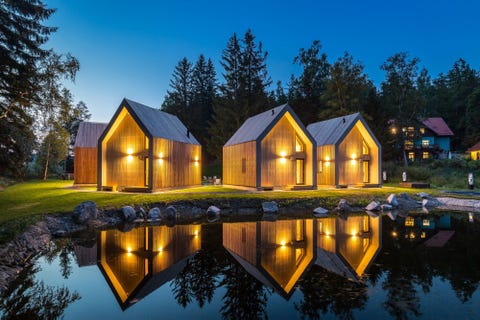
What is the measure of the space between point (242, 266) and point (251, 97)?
35633mm

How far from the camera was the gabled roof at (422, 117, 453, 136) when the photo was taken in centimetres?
4647

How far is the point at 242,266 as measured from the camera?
7414 mm

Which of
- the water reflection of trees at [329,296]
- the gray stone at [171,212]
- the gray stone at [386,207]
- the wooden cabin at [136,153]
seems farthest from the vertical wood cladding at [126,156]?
the water reflection of trees at [329,296]

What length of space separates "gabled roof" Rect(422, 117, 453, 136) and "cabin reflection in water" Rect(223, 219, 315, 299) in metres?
44.2

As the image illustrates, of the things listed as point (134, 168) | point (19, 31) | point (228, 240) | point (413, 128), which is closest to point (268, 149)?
point (134, 168)

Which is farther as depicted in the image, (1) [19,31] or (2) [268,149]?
(2) [268,149]

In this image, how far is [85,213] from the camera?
11.7 metres

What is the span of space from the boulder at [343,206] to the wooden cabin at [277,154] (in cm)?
439

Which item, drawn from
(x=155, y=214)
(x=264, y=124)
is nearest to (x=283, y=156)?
(x=264, y=124)

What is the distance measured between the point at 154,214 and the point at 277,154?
1004 cm

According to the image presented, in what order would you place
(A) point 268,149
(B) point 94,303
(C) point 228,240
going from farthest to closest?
(A) point 268,149, (C) point 228,240, (B) point 94,303

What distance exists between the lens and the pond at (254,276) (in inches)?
205

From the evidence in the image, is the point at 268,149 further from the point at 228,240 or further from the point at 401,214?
the point at 228,240

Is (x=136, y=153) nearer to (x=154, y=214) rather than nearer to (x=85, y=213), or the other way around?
(x=154, y=214)
